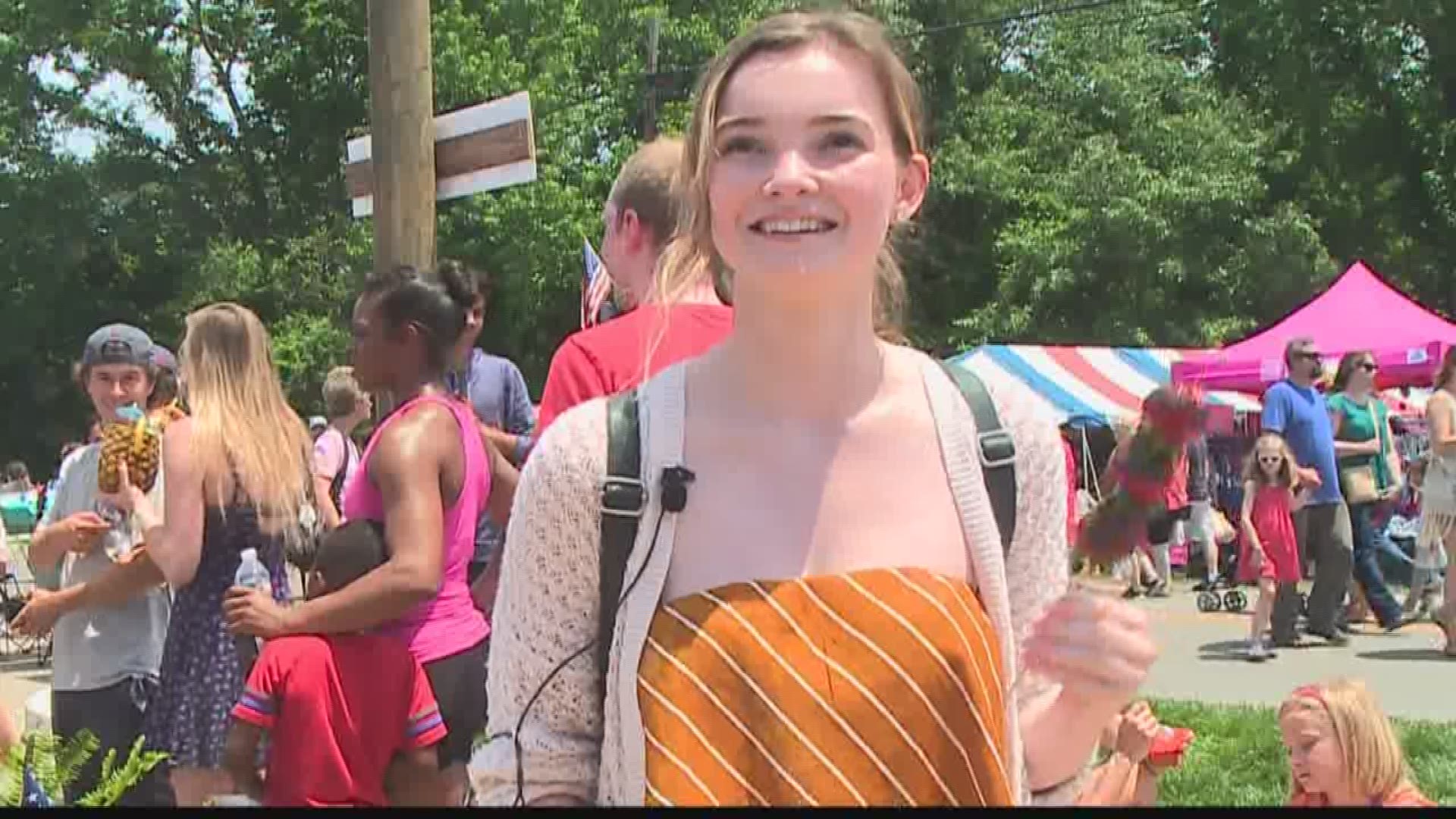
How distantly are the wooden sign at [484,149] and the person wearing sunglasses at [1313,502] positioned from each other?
21.2 ft

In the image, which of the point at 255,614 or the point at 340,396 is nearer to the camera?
the point at 255,614

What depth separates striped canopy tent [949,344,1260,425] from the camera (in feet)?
53.1

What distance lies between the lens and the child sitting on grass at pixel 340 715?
11.7 feet

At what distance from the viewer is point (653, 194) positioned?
324 cm

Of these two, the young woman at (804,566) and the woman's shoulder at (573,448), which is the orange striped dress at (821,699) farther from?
the woman's shoulder at (573,448)

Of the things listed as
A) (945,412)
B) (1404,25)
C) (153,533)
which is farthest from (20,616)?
(1404,25)

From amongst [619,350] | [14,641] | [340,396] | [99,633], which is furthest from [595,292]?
[14,641]

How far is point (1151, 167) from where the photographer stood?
2727 cm

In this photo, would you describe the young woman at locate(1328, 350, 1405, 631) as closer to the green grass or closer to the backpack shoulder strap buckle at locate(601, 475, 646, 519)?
the green grass

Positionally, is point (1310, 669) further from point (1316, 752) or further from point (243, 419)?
point (243, 419)

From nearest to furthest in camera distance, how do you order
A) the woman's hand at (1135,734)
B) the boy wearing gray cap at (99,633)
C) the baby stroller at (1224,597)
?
the woman's hand at (1135,734) → the boy wearing gray cap at (99,633) → the baby stroller at (1224,597)

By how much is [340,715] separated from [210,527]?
Result: 737 mm

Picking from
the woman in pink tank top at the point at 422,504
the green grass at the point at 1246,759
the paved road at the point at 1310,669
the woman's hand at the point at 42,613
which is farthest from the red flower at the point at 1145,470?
the paved road at the point at 1310,669

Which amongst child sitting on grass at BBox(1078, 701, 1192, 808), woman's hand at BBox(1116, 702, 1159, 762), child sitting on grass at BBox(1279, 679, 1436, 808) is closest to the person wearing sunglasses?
child sitting on grass at BBox(1279, 679, 1436, 808)
